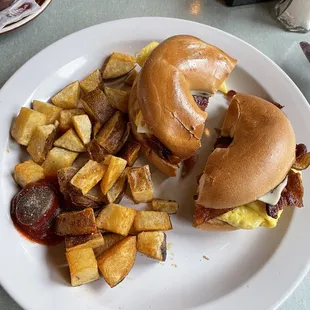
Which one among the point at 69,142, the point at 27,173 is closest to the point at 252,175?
the point at 69,142

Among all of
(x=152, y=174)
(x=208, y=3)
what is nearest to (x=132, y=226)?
(x=152, y=174)

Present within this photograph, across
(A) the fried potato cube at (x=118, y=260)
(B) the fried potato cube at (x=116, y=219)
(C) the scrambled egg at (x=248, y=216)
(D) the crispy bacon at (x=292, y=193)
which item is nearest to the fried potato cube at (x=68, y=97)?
(B) the fried potato cube at (x=116, y=219)

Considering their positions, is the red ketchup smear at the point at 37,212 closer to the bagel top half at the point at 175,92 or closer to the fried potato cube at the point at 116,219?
the fried potato cube at the point at 116,219

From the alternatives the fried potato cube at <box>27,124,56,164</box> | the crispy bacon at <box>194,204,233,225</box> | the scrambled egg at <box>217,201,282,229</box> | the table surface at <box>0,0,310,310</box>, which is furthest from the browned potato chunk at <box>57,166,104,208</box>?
the table surface at <box>0,0,310,310</box>

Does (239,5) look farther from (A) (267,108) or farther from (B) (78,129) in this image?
(B) (78,129)

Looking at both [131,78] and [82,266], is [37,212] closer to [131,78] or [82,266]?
[82,266]

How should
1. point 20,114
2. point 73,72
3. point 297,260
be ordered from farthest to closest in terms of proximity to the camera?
point 73,72 < point 20,114 < point 297,260
